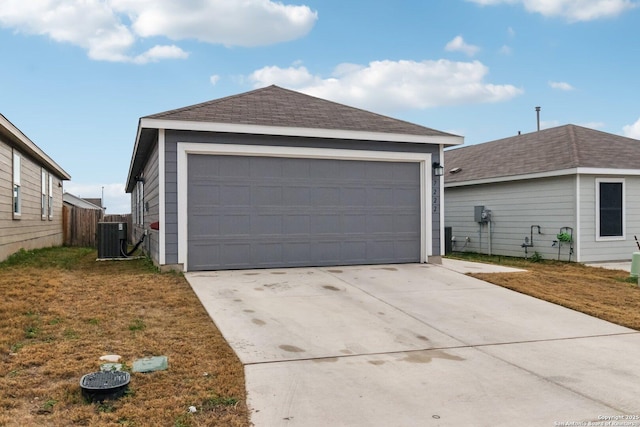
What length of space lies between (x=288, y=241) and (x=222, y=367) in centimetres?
557

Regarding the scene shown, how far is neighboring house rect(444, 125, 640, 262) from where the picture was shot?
1305 centimetres

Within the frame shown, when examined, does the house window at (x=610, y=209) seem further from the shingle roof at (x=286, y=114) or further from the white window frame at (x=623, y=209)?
the shingle roof at (x=286, y=114)

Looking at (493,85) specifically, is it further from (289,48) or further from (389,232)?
(389,232)

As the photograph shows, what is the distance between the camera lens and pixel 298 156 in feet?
32.1

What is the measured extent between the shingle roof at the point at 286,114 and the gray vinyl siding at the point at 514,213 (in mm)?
5003

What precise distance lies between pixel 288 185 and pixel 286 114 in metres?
1.51

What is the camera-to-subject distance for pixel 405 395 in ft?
12.4

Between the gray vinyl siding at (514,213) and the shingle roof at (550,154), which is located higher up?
the shingle roof at (550,154)

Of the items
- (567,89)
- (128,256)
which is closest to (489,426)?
(128,256)

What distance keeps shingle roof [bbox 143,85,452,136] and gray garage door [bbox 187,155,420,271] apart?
27.9 inches

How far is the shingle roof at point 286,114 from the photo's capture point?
9.35 meters

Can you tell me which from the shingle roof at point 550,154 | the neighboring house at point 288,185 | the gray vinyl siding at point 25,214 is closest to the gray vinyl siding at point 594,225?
the shingle roof at point 550,154

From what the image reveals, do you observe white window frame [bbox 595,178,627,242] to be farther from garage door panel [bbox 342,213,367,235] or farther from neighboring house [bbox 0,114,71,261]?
neighboring house [bbox 0,114,71,261]

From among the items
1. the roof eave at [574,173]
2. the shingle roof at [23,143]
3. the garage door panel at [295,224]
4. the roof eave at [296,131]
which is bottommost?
the garage door panel at [295,224]
